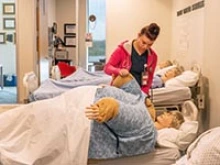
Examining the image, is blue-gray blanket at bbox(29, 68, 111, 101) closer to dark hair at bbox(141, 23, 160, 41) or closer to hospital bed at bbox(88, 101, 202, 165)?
dark hair at bbox(141, 23, 160, 41)

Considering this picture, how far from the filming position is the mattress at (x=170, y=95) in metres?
3.59

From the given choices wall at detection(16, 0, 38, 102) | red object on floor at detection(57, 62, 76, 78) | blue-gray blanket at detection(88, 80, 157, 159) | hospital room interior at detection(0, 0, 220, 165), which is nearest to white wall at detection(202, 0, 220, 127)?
blue-gray blanket at detection(88, 80, 157, 159)

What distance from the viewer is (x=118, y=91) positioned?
2377mm

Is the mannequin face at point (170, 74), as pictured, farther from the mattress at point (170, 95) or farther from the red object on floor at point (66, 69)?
the red object on floor at point (66, 69)

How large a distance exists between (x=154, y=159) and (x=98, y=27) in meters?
4.09

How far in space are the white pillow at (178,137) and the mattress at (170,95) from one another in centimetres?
111

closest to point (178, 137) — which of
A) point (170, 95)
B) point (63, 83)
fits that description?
point (170, 95)

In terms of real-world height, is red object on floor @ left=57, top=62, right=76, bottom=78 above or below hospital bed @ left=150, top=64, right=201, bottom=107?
above

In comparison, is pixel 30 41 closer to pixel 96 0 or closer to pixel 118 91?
pixel 96 0

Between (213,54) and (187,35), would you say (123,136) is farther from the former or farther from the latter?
(187,35)

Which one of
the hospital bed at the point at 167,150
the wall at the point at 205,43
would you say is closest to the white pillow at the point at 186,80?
the wall at the point at 205,43

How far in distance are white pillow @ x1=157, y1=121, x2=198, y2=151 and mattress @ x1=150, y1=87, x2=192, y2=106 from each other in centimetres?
111

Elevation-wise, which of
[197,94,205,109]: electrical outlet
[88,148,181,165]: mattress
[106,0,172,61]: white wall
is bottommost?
[88,148,181,165]: mattress

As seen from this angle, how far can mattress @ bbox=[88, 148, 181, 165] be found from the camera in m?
2.19
